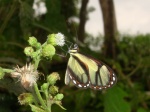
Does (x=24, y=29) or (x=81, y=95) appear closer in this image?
(x=24, y=29)

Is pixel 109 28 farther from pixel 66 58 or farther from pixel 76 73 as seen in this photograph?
pixel 76 73

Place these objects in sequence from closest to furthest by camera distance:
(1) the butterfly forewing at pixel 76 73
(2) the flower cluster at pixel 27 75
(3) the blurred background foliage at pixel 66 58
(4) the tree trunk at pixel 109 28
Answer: (2) the flower cluster at pixel 27 75 → (1) the butterfly forewing at pixel 76 73 → (3) the blurred background foliage at pixel 66 58 → (4) the tree trunk at pixel 109 28

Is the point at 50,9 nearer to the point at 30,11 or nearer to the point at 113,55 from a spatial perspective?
the point at 30,11

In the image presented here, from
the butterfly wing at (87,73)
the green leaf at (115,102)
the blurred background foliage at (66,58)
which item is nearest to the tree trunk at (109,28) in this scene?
the blurred background foliage at (66,58)

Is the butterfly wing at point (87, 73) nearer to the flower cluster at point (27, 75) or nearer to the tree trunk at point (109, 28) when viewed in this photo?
the flower cluster at point (27, 75)

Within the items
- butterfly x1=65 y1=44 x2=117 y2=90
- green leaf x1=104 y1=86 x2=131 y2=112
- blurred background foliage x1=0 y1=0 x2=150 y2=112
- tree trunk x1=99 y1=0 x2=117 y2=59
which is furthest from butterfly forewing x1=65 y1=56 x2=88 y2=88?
tree trunk x1=99 y1=0 x2=117 y2=59

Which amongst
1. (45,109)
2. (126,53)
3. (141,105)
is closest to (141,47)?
(126,53)

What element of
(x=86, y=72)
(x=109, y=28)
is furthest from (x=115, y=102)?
(x=109, y=28)
